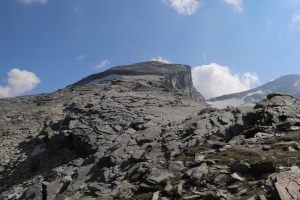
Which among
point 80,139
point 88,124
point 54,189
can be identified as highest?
point 88,124

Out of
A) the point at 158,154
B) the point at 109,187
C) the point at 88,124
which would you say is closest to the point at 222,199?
the point at 109,187

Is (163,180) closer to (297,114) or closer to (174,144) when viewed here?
(174,144)

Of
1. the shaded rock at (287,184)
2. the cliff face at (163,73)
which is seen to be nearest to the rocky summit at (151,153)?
the shaded rock at (287,184)

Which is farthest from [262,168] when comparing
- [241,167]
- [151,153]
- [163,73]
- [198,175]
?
[163,73]

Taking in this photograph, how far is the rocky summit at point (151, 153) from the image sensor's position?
9047 millimetres

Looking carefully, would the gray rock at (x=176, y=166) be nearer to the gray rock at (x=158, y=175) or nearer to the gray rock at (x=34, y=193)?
the gray rock at (x=158, y=175)

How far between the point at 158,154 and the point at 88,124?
57.7 feet

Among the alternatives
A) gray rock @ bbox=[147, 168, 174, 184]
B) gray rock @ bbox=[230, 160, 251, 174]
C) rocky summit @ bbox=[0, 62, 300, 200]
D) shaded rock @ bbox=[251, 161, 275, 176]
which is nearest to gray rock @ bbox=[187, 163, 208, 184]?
rocky summit @ bbox=[0, 62, 300, 200]

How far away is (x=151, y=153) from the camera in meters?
16.3

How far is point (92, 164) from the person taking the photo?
19766 millimetres

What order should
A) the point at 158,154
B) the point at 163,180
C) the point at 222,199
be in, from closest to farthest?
the point at 222,199
the point at 163,180
the point at 158,154

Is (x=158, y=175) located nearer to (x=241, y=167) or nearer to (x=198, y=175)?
(x=198, y=175)

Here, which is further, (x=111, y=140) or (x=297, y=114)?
(x=111, y=140)

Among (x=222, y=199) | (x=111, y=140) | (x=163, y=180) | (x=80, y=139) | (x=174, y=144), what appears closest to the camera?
(x=222, y=199)
